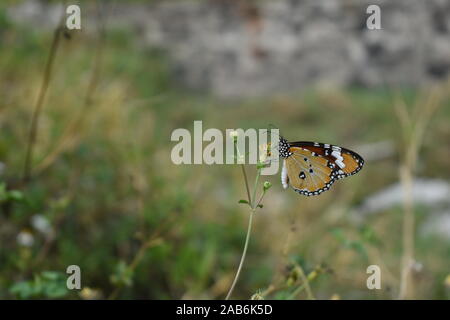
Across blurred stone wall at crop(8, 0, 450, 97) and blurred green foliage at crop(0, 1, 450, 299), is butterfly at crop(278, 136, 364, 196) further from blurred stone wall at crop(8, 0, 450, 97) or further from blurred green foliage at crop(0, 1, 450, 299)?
blurred stone wall at crop(8, 0, 450, 97)

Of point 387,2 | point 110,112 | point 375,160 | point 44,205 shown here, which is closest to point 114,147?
point 110,112

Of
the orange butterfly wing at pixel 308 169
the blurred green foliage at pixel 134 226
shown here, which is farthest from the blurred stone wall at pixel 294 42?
the orange butterfly wing at pixel 308 169

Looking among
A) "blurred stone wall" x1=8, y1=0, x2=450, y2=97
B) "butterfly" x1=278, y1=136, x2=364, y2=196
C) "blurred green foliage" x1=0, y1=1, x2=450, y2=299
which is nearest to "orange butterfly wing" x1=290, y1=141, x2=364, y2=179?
"butterfly" x1=278, y1=136, x2=364, y2=196

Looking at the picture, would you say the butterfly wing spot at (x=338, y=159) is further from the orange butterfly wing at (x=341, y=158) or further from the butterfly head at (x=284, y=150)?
the butterfly head at (x=284, y=150)

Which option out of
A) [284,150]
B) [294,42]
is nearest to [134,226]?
[284,150]

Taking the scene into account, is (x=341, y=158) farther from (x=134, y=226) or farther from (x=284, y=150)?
(x=134, y=226)

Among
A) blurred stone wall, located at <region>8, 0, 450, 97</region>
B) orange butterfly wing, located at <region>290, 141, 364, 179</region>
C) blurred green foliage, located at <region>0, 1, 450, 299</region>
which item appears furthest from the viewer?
blurred stone wall, located at <region>8, 0, 450, 97</region>
